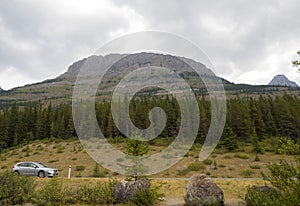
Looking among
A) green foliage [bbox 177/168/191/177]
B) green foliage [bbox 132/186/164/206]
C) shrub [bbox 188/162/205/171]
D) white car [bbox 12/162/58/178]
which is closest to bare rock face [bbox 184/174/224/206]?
green foliage [bbox 132/186/164/206]

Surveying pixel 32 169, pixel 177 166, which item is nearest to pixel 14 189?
pixel 32 169

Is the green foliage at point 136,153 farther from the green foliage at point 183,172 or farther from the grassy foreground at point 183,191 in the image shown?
the green foliage at point 183,172

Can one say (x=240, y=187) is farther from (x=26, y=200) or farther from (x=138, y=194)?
(x=26, y=200)

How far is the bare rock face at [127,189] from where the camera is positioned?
1282 centimetres

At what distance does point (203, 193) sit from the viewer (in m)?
12.1

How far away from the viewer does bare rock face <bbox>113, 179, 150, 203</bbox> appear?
12820mm

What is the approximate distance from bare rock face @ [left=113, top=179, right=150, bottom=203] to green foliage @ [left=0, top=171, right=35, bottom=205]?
425 centimetres

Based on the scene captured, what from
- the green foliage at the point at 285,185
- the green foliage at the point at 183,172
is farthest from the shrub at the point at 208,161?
the green foliage at the point at 285,185

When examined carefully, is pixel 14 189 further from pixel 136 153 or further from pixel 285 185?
pixel 285 185

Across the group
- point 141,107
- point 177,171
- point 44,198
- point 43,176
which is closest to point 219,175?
point 177,171

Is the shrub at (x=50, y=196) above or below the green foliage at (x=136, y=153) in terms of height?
below

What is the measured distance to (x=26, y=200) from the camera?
13.3 m

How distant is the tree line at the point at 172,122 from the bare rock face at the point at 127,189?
119ft

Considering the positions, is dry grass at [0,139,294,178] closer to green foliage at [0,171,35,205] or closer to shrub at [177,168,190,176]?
shrub at [177,168,190,176]
